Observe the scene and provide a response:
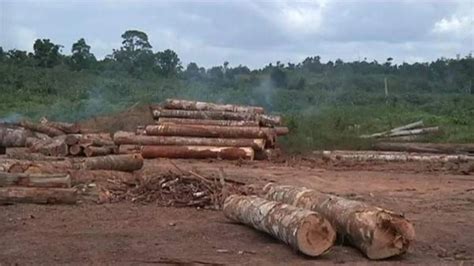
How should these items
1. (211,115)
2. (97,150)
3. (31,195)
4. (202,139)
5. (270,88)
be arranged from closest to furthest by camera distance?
(31,195) < (97,150) < (202,139) < (211,115) < (270,88)

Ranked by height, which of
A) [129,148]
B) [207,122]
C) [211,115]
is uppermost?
[211,115]

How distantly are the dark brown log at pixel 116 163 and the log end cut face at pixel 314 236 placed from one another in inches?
251

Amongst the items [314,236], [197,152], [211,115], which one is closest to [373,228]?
[314,236]

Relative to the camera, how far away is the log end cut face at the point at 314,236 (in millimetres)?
7496

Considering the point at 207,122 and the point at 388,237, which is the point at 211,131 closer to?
the point at 207,122

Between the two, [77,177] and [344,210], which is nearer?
[344,210]

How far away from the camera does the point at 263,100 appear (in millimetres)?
37812

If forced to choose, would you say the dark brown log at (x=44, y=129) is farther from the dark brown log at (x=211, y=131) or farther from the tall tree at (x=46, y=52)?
the tall tree at (x=46, y=52)

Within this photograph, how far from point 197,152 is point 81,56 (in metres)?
30.4

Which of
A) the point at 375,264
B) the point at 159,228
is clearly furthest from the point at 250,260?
the point at 159,228

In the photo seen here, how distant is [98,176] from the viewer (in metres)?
12.6

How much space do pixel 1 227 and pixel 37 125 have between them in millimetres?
11810

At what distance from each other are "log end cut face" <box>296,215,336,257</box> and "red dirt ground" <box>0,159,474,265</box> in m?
0.10

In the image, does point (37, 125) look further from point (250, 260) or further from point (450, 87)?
point (450, 87)
